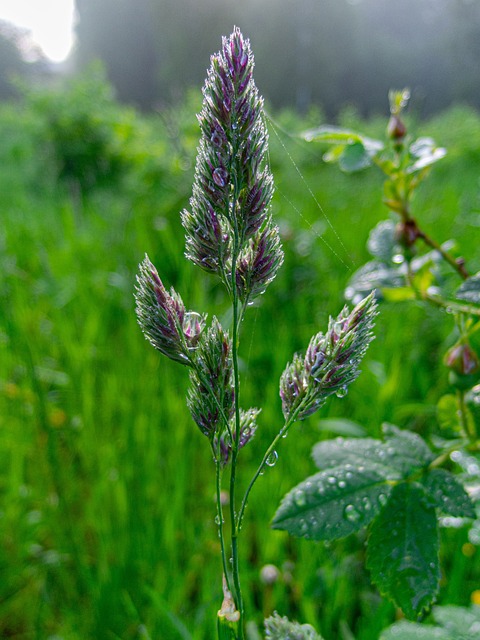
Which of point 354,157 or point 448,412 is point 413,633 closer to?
point 448,412

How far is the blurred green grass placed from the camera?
0.86 m

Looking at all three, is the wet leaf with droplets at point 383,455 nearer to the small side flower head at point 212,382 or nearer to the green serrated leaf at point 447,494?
the green serrated leaf at point 447,494

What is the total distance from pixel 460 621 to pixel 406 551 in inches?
4.5

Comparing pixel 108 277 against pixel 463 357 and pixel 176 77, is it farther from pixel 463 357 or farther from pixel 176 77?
pixel 176 77

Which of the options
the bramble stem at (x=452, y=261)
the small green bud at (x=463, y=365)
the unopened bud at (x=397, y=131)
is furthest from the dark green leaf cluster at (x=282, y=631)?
the unopened bud at (x=397, y=131)

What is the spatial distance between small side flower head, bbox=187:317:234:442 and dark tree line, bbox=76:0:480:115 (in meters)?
22.7

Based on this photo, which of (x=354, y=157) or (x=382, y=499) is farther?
(x=354, y=157)

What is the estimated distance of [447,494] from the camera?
51 centimetres

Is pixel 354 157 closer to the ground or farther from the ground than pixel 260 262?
farther from the ground

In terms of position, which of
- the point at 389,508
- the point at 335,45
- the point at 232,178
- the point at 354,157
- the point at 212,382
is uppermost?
the point at 335,45

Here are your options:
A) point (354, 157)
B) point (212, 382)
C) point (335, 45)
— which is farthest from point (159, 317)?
point (335, 45)

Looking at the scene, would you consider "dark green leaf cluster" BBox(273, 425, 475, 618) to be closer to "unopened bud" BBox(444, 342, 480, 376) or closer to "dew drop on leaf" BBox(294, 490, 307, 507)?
"dew drop on leaf" BBox(294, 490, 307, 507)

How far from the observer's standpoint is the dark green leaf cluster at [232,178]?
0.31 metres

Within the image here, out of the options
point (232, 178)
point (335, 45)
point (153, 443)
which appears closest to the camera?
point (232, 178)
